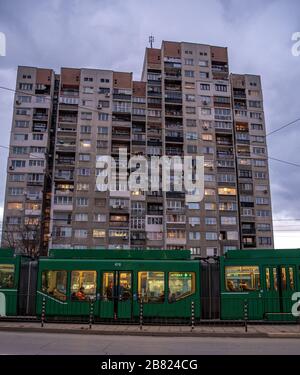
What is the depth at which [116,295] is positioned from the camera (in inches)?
775

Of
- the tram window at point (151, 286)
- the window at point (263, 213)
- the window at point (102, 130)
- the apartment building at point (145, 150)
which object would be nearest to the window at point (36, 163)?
the apartment building at point (145, 150)

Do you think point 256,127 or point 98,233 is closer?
point 98,233

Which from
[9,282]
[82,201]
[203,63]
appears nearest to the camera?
[9,282]

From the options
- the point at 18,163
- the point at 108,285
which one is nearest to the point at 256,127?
the point at 18,163

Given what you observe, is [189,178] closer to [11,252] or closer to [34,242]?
[34,242]

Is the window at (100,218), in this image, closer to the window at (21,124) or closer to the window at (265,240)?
the window at (21,124)

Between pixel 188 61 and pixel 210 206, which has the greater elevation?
pixel 188 61

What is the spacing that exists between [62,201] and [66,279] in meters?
51.2

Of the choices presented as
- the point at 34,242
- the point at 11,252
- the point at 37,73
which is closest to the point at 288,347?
the point at 11,252

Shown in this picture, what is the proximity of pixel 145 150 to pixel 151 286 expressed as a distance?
56.1m

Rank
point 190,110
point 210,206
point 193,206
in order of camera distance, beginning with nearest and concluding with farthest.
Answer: point 193,206
point 210,206
point 190,110

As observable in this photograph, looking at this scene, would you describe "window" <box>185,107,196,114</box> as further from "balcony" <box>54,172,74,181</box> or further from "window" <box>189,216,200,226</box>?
"balcony" <box>54,172,74,181</box>

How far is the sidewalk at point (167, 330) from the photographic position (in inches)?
629

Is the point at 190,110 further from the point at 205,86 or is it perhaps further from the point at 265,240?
the point at 265,240
